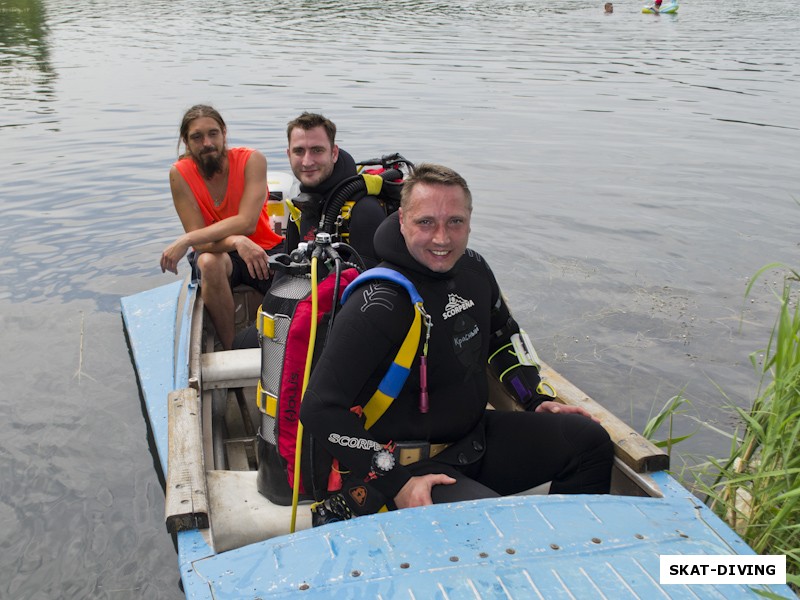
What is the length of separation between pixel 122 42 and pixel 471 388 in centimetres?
2380

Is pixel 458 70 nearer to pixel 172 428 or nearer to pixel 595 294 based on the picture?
pixel 595 294

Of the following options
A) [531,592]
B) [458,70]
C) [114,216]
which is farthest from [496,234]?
[458,70]

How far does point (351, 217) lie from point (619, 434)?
184 centimetres

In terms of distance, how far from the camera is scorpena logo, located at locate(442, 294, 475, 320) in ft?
10.2

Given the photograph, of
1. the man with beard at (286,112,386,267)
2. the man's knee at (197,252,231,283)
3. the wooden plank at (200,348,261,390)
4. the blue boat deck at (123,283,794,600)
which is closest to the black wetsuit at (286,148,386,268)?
the man with beard at (286,112,386,267)

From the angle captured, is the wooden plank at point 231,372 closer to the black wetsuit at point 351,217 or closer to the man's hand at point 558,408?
the black wetsuit at point 351,217

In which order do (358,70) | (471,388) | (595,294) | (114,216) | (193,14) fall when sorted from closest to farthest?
(471,388)
(595,294)
(114,216)
(358,70)
(193,14)

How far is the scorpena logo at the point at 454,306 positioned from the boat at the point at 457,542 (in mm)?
712

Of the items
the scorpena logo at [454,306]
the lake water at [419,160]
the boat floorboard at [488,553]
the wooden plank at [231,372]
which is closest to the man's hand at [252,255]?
the wooden plank at [231,372]

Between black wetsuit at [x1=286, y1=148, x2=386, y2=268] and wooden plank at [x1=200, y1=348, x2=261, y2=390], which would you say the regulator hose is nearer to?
black wetsuit at [x1=286, y1=148, x2=386, y2=268]

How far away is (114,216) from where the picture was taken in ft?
32.1

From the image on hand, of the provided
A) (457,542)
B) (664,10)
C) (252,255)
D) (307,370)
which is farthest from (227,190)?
(664,10)

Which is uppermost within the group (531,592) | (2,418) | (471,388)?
(471,388)

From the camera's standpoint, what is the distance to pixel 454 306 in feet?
10.2
